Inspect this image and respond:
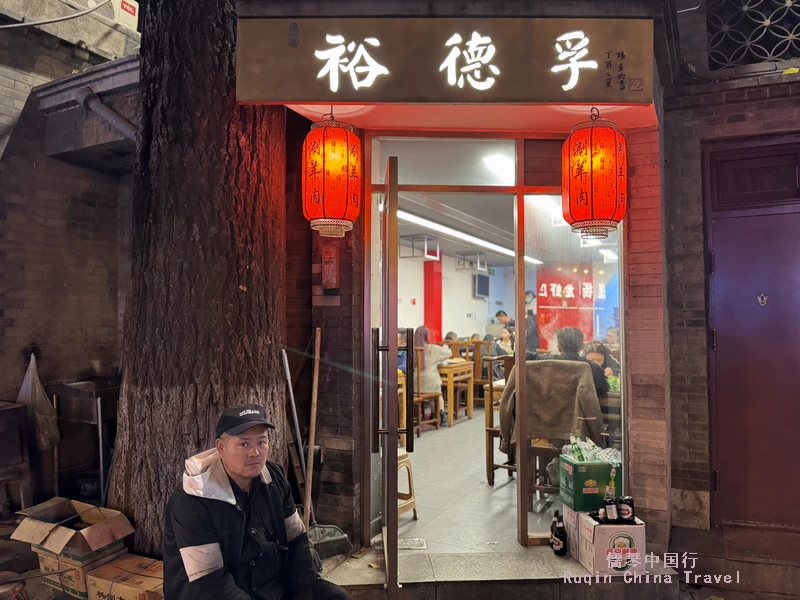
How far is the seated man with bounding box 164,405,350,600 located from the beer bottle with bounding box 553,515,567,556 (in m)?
2.02

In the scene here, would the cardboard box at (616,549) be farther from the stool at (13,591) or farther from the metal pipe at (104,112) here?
the metal pipe at (104,112)

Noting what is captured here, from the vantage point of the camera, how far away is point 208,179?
11.6 feet

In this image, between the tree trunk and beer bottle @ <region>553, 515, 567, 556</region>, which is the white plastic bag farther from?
beer bottle @ <region>553, 515, 567, 556</region>

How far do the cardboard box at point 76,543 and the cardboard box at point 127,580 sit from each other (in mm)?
77

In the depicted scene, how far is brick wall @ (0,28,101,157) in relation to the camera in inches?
220

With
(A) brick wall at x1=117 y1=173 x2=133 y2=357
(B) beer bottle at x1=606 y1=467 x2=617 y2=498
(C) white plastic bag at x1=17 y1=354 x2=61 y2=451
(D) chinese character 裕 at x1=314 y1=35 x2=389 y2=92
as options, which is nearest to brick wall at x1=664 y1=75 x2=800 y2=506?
(B) beer bottle at x1=606 y1=467 x2=617 y2=498

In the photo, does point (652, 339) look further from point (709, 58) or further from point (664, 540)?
point (709, 58)

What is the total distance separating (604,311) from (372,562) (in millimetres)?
2768

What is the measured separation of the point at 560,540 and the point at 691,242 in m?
2.92

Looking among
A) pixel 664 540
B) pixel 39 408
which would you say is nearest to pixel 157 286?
pixel 39 408

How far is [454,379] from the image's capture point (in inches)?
344

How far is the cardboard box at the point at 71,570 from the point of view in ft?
10.8

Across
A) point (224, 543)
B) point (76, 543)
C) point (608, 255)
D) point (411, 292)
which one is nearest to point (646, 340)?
point (608, 255)

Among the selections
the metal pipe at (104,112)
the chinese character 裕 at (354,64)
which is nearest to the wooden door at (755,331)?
the chinese character 裕 at (354,64)
